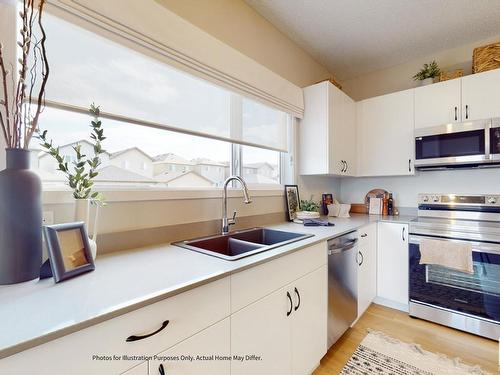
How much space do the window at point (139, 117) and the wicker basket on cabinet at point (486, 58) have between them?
2069 millimetres

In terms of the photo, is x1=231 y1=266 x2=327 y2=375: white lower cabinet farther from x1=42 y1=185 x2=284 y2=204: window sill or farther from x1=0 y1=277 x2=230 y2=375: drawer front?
x1=42 y1=185 x2=284 y2=204: window sill

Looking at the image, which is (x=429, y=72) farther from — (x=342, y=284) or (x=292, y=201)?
(x=342, y=284)

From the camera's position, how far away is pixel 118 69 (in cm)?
123

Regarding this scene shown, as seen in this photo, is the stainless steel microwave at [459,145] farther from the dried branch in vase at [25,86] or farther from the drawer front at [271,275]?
the dried branch in vase at [25,86]

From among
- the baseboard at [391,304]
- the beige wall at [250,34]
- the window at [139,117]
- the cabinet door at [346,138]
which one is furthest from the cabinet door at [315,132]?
the baseboard at [391,304]

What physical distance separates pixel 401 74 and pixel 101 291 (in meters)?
3.47

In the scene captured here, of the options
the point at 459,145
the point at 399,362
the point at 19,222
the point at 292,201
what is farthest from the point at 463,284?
the point at 19,222

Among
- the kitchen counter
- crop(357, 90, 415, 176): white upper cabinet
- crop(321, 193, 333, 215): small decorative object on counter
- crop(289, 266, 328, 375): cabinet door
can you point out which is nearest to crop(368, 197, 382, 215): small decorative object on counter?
crop(357, 90, 415, 176): white upper cabinet

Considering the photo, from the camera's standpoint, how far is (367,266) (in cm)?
216

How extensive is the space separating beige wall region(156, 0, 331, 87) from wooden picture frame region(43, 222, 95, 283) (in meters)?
1.32

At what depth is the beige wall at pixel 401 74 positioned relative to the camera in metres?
2.47

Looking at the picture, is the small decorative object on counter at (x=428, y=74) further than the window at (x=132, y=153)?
Yes

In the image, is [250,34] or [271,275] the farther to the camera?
[250,34]

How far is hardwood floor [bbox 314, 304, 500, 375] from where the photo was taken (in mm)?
1597
